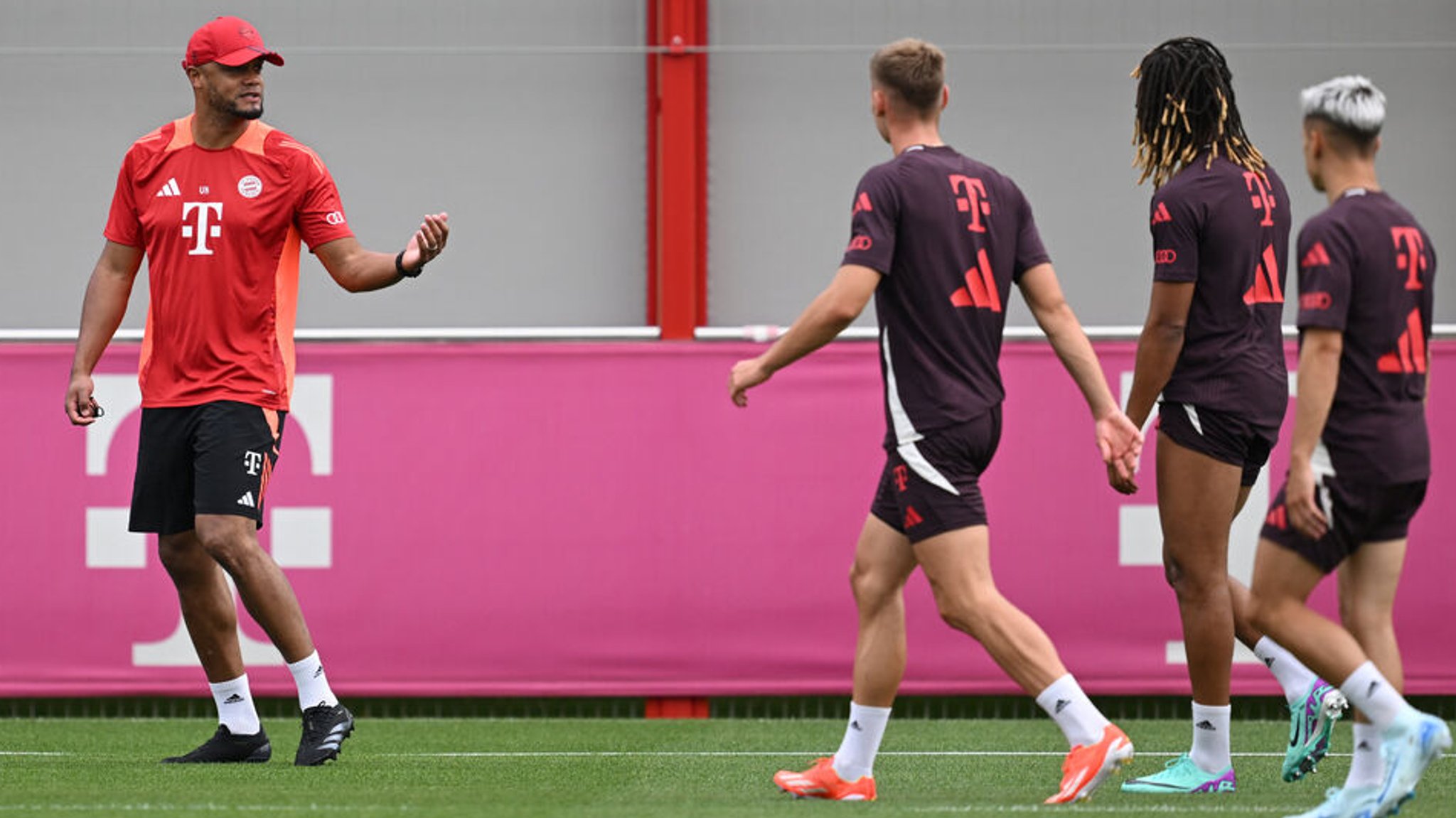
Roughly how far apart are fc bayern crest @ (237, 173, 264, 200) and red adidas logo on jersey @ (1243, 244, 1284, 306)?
280 cm

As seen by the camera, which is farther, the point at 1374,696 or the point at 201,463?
the point at 201,463

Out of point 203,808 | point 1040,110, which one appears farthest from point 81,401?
point 1040,110

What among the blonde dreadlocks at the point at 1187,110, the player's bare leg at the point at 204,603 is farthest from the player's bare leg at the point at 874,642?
the player's bare leg at the point at 204,603

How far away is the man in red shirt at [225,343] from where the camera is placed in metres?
6.04

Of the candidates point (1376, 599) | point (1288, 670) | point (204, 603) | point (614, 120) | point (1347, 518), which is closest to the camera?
point (1347, 518)

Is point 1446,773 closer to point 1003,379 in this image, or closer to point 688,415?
point 1003,379

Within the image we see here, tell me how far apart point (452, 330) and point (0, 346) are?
1.77 metres

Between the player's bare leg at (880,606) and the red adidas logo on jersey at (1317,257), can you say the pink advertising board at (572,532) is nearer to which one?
the player's bare leg at (880,606)

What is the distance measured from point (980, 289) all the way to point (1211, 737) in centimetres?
141

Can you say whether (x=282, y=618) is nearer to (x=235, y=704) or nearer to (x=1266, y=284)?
(x=235, y=704)

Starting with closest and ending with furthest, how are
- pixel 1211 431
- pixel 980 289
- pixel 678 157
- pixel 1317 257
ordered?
pixel 1317 257 < pixel 980 289 < pixel 1211 431 < pixel 678 157

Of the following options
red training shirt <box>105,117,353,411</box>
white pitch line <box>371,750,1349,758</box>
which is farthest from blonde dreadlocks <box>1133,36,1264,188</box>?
red training shirt <box>105,117,353,411</box>

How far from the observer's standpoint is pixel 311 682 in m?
6.06

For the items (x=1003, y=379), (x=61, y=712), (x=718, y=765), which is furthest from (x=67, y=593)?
(x=1003, y=379)
